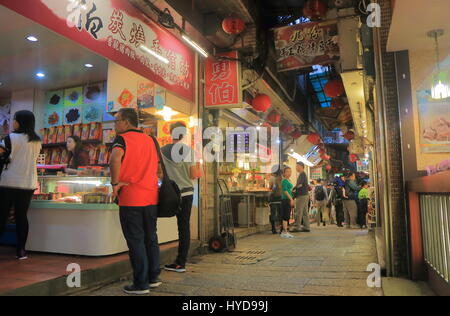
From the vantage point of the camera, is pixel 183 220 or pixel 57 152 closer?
pixel 183 220

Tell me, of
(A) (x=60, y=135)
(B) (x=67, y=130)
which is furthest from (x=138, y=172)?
(A) (x=60, y=135)

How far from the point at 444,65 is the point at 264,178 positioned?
1129cm

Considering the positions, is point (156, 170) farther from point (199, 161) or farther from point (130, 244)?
point (199, 161)

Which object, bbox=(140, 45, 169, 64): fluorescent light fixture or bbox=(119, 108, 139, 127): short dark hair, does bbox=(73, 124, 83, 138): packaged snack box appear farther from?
bbox=(119, 108, 139, 127): short dark hair

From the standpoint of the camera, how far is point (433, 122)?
4207mm

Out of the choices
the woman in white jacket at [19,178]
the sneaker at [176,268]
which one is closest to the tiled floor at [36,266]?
the woman in white jacket at [19,178]

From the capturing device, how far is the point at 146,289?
11.9 ft

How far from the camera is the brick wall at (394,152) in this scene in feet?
13.6

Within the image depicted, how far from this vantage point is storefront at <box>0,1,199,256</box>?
4.25 m

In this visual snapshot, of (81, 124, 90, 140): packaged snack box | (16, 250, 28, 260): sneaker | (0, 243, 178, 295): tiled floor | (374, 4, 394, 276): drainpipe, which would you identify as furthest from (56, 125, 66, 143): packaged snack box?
(374, 4, 394, 276): drainpipe

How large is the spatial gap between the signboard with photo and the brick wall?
0.28 meters

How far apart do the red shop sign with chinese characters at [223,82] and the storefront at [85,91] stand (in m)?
0.35
